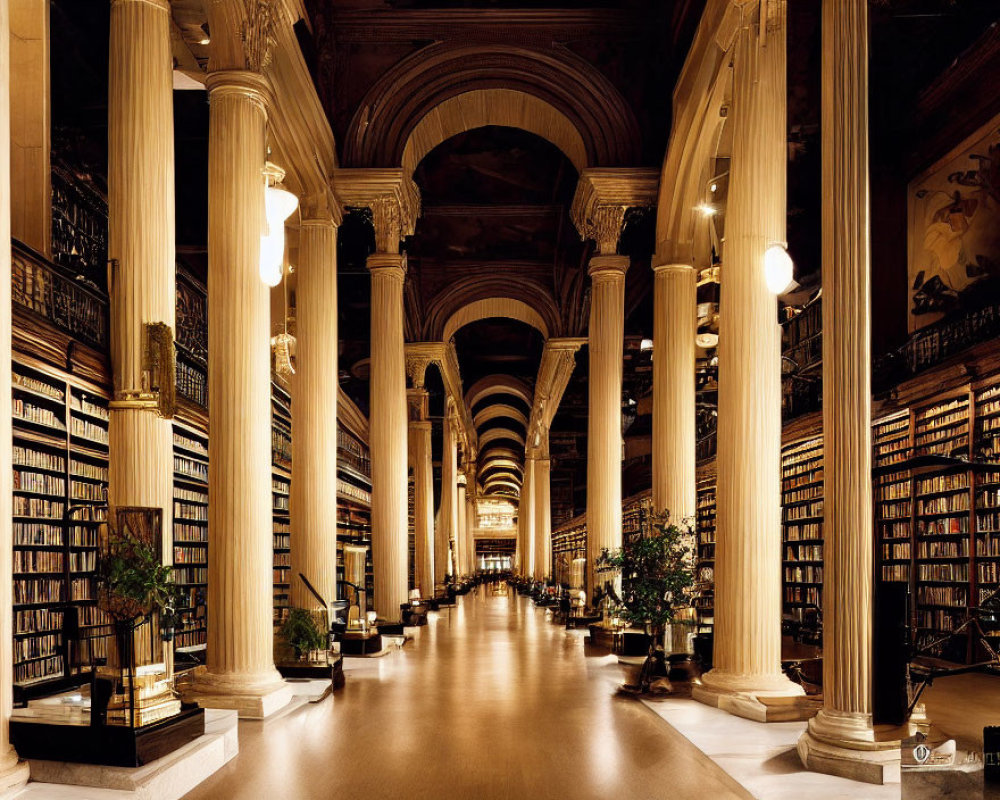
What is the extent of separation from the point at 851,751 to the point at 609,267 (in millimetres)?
10983

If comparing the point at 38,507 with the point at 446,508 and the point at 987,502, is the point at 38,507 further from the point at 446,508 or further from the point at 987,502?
the point at 446,508

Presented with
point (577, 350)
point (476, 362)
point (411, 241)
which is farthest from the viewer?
point (476, 362)

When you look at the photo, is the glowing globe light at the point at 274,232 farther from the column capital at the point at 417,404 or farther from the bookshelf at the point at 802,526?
the column capital at the point at 417,404

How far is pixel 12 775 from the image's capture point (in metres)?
5.33

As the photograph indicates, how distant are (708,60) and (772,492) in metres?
5.41

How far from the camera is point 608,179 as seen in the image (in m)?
15.1

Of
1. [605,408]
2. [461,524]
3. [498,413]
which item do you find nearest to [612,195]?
[605,408]

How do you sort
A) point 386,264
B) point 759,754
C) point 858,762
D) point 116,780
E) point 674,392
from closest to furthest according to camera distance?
point 116,780
point 858,762
point 759,754
point 674,392
point 386,264

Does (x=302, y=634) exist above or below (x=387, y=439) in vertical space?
below

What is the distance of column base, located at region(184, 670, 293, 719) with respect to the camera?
8.51 meters

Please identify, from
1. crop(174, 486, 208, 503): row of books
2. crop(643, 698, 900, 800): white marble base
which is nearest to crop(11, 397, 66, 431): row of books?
crop(174, 486, 208, 503): row of books

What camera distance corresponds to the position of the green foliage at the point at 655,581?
10406 millimetres

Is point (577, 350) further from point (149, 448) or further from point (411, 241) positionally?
point (149, 448)

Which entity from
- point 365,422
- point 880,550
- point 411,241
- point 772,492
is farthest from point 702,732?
point 365,422
